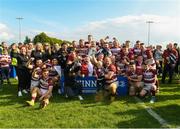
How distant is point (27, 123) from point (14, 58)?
20.8 ft

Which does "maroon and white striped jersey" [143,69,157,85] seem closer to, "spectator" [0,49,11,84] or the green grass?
the green grass

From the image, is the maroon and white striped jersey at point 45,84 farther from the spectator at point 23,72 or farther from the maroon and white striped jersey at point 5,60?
the maroon and white striped jersey at point 5,60

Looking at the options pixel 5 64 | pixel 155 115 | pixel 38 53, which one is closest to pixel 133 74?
pixel 155 115

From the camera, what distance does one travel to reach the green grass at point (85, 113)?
1024cm

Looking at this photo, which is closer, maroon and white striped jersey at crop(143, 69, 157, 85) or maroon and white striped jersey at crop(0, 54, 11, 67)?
maroon and white striped jersey at crop(143, 69, 157, 85)

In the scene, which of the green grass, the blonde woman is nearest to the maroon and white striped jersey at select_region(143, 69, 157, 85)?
the green grass

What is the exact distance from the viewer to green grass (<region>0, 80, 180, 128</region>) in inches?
403

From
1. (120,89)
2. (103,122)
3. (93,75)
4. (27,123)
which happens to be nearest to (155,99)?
(120,89)

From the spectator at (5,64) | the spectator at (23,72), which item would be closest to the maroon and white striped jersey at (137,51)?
the spectator at (23,72)

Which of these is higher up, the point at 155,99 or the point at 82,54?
the point at 82,54

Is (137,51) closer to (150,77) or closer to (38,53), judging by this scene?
(150,77)

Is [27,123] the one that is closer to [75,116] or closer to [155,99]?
[75,116]

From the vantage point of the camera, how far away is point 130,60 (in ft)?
50.8

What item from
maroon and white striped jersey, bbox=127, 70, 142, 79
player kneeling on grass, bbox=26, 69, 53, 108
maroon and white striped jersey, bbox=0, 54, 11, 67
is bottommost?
player kneeling on grass, bbox=26, 69, 53, 108
